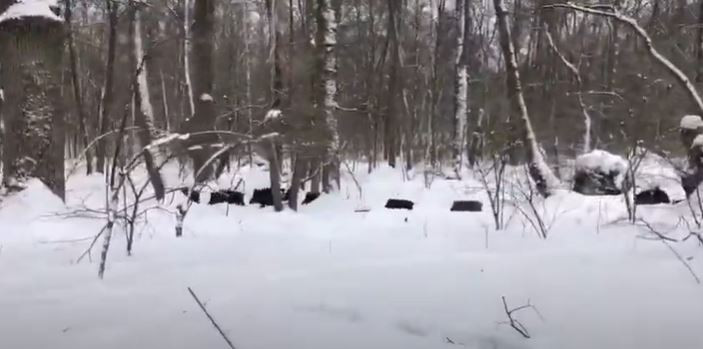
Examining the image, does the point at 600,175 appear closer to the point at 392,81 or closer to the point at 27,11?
the point at 27,11

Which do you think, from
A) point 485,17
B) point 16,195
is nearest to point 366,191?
point 16,195

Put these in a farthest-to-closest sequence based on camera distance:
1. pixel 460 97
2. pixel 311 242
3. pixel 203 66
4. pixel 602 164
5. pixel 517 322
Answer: pixel 460 97
pixel 203 66
pixel 602 164
pixel 311 242
pixel 517 322

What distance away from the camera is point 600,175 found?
1030 centimetres

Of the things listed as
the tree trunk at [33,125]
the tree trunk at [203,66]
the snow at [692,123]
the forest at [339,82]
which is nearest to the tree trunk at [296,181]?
the forest at [339,82]

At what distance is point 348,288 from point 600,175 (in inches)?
313

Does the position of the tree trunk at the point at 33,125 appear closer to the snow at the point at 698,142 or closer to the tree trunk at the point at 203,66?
the tree trunk at the point at 203,66

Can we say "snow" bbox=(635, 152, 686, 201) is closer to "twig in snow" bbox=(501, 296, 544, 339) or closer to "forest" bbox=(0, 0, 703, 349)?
"forest" bbox=(0, 0, 703, 349)

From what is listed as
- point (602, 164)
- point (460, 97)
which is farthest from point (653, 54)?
point (460, 97)

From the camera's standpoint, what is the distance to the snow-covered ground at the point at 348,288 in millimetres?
2705

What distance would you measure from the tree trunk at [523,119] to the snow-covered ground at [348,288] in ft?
12.2

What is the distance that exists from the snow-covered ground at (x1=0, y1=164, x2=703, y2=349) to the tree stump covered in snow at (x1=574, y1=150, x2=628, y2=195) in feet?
14.8

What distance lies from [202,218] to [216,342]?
462cm

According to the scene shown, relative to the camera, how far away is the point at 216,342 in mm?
2619

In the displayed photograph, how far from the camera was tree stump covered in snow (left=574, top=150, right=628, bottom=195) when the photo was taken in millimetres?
10180
